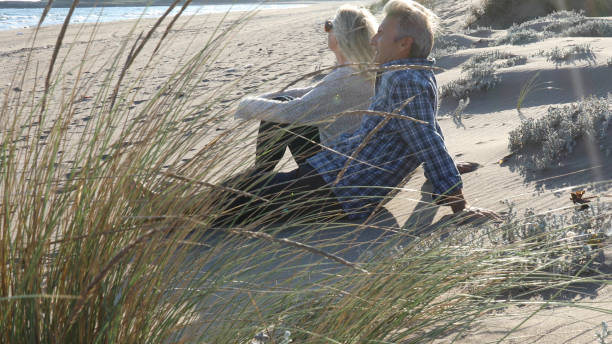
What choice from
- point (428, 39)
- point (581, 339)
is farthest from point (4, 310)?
point (428, 39)

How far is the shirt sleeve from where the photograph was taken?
3.16 meters

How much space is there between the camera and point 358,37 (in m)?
3.61

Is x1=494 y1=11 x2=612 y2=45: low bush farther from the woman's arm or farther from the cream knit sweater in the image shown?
the woman's arm

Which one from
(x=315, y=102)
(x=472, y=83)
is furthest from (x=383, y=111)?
(x=472, y=83)

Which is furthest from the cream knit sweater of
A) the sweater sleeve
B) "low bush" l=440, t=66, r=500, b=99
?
"low bush" l=440, t=66, r=500, b=99

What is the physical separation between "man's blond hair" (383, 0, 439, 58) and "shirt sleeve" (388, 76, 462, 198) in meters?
0.20

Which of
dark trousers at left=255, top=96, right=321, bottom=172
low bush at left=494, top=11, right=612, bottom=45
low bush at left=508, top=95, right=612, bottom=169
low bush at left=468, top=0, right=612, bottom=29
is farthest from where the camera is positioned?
low bush at left=468, top=0, right=612, bottom=29

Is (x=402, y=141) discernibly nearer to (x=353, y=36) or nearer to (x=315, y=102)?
(x=315, y=102)

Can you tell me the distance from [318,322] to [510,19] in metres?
13.9

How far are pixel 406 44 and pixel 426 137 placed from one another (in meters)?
0.51

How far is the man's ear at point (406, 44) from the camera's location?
324 cm

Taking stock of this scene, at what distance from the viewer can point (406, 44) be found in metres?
3.26

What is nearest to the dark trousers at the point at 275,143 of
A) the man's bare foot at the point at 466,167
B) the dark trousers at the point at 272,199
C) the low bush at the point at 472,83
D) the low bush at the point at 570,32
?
the dark trousers at the point at 272,199

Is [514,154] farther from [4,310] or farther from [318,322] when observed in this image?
[4,310]
